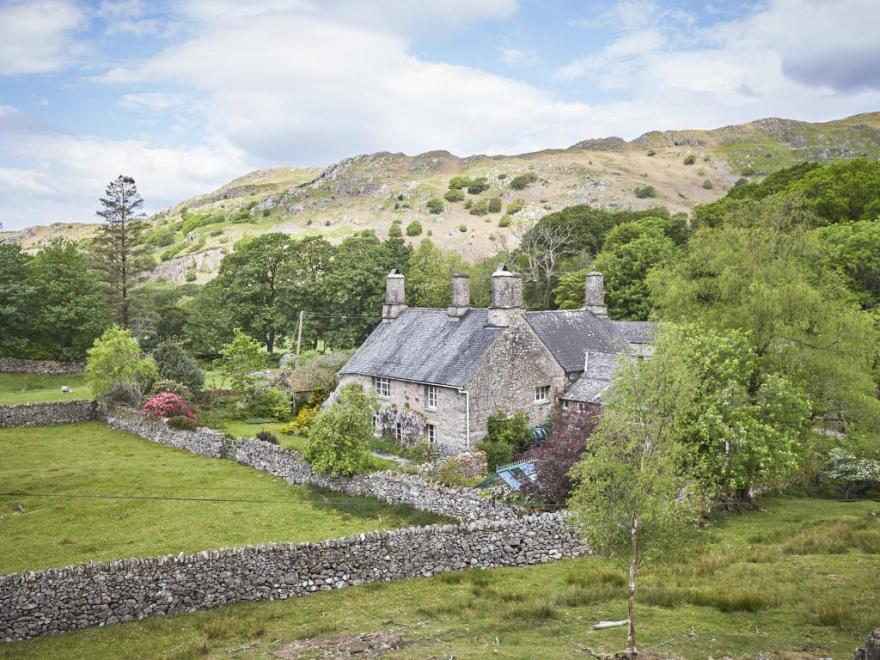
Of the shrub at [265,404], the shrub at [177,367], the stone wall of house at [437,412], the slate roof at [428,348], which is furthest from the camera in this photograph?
the shrub at [177,367]

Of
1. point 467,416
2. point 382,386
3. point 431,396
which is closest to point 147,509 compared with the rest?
point 431,396

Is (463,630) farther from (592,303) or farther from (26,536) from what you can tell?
(592,303)

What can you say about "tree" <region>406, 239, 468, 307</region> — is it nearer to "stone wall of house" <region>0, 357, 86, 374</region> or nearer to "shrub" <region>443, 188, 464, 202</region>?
"stone wall of house" <region>0, 357, 86, 374</region>

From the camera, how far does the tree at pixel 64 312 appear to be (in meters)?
56.4

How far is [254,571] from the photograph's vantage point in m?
18.5

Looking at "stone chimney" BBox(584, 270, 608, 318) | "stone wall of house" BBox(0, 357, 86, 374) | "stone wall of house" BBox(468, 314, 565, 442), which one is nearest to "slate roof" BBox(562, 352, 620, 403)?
"stone wall of house" BBox(468, 314, 565, 442)

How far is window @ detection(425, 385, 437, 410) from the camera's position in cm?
3297

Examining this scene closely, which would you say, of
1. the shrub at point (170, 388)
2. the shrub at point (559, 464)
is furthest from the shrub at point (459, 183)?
the shrub at point (559, 464)

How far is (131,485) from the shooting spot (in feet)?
94.1

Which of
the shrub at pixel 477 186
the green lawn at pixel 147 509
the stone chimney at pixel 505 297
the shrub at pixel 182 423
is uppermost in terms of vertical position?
the shrub at pixel 477 186

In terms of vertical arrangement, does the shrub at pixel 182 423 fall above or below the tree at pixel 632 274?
below

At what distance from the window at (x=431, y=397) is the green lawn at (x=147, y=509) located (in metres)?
7.67

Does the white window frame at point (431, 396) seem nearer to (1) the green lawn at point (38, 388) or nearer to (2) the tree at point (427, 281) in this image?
(1) the green lawn at point (38, 388)

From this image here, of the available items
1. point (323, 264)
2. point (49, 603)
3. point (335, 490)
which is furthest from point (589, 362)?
point (323, 264)
